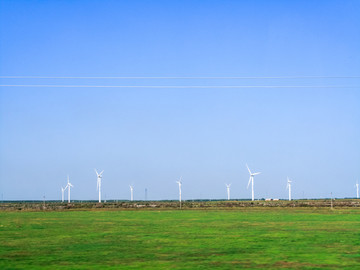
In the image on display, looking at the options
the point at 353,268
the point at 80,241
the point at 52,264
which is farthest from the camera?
the point at 80,241

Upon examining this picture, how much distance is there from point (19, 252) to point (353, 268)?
1550cm

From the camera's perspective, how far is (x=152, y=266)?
20734 mm

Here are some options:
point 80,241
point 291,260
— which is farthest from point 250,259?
point 80,241

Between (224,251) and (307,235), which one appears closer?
(224,251)

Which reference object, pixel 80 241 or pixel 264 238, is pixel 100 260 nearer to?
pixel 80 241

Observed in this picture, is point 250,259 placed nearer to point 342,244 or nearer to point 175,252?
point 175,252

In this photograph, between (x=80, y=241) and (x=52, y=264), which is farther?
(x=80, y=241)

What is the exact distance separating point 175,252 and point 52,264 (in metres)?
6.08

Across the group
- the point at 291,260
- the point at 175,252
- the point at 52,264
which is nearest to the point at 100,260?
the point at 52,264

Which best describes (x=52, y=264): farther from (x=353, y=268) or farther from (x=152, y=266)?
(x=353, y=268)

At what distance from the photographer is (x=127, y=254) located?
24.7 metres

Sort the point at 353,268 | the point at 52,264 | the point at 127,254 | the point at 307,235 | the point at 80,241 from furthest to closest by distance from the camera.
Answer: the point at 307,235
the point at 80,241
the point at 127,254
the point at 52,264
the point at 353,268

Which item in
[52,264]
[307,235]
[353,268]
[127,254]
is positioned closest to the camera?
[353,268]

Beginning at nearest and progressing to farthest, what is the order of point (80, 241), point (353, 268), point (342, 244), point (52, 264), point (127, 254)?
point (353, 268), point (52, 264), point (127, 254), point (342, 244), point (80, 241)
